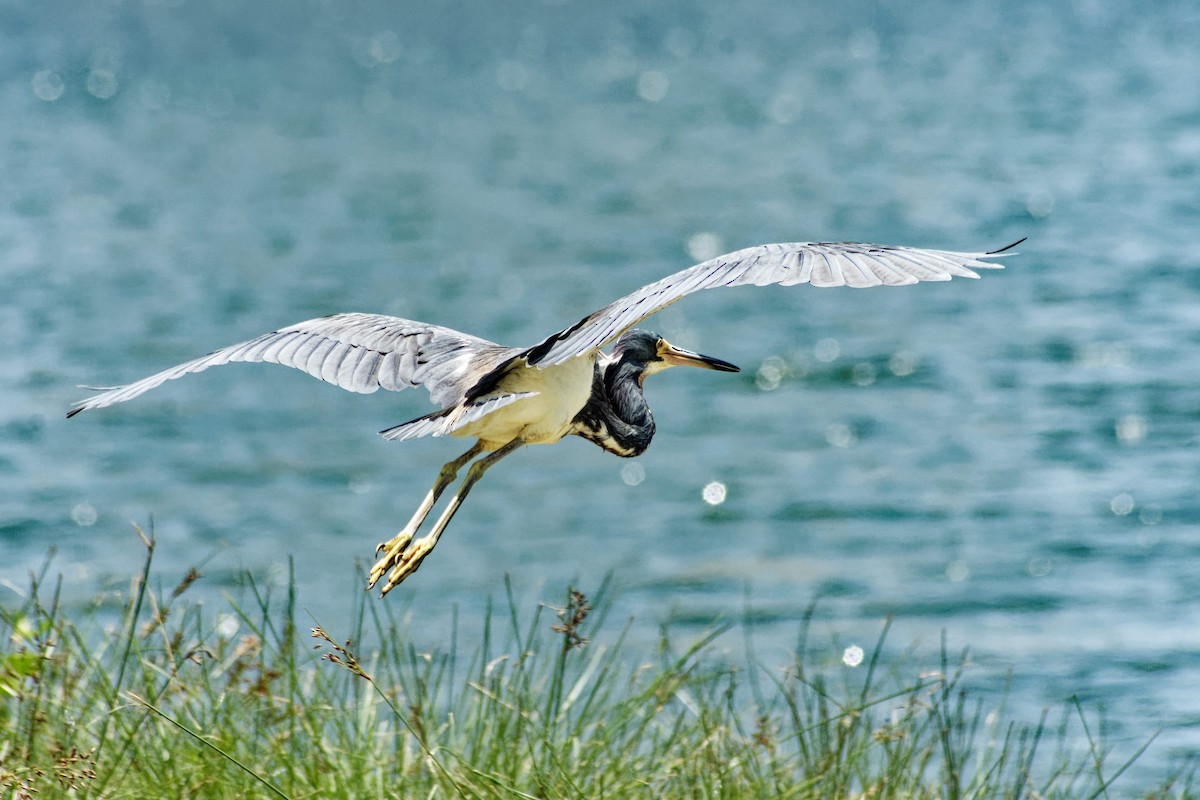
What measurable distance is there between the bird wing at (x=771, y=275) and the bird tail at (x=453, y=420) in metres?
0.10

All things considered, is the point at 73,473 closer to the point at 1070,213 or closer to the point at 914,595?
the point at 914,595

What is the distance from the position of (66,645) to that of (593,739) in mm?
1353

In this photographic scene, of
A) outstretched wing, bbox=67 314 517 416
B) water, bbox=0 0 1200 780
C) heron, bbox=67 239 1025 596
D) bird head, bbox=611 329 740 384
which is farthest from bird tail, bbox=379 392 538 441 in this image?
water, bbox=0 0 1200 780

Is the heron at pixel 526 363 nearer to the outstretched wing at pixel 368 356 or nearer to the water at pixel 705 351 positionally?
the outstretched wing at pixel 368 356

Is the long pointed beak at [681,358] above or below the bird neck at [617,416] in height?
above

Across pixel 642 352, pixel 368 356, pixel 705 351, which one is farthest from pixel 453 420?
pixel 705 351

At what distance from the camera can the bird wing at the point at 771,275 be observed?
3.03 metres

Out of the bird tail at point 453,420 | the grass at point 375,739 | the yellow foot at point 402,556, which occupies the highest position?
the bird tail at point 453,420

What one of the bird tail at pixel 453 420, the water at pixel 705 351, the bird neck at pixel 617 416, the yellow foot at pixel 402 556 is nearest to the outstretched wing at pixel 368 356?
the bird tail at pixel 453 420

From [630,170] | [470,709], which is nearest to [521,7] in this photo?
[630,170]

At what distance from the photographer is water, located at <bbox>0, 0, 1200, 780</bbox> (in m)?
11.2

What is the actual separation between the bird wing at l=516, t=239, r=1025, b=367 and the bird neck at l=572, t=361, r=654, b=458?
52 centimetres

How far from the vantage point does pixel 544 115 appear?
35094 millimetres

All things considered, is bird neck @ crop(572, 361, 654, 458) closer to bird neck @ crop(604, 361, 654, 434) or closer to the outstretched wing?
bird neck @ crop(604, 361, 654, 434)
